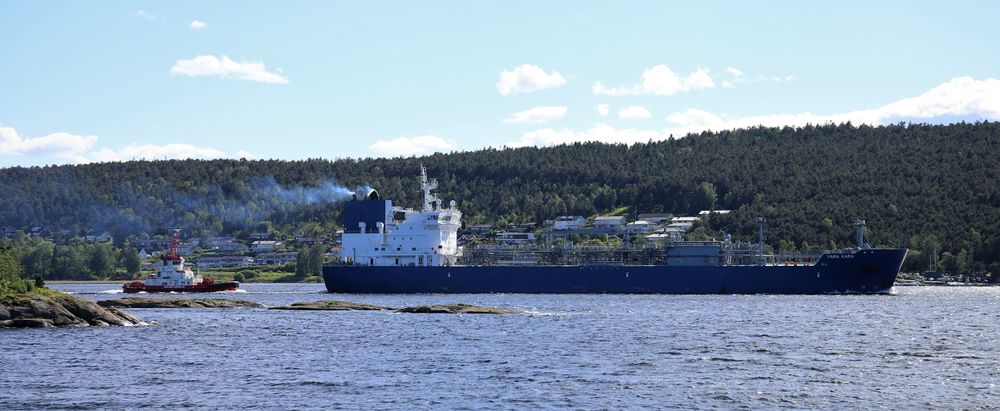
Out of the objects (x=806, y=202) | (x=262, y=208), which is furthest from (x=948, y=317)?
(x=262, y=208)

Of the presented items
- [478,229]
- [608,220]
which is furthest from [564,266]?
[608,220]

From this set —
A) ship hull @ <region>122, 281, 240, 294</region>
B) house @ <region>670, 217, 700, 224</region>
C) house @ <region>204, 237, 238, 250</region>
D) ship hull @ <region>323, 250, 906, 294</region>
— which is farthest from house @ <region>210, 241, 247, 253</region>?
ship hull @ <region>323, 250, 906, 294</region>

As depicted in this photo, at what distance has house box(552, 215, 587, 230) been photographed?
13112 centimetres

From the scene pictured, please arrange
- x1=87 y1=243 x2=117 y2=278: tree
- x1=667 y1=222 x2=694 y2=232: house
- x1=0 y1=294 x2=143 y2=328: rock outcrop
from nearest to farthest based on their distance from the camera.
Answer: x1=0 y1=294 x2=143 y2=328: rock outcrop < x1=87 y1=243 x2=117 y2=278: tree < x1=667 y1=222 x2=694 y2=232: house

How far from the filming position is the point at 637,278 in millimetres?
73625

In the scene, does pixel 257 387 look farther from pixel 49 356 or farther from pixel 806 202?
pixel 806 202

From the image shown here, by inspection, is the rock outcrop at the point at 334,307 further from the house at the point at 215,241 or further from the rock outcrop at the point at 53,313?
the house at the point at 215,241

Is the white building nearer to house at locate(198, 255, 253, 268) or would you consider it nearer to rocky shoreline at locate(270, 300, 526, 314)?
house at locate(198, 255, 253, 268)

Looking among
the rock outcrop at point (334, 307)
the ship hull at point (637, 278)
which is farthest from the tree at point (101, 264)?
the rock outcrop at point (334, 307)

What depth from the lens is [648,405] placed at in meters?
27.4

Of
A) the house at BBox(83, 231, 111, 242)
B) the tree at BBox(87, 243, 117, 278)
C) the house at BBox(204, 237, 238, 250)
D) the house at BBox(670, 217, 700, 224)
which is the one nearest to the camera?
the tree at BBox(87, 243, 117, 278)

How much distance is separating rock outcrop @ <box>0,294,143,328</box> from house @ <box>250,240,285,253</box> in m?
98.5

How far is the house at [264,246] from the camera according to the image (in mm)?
148625

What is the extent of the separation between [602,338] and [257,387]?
15549 millimetres
